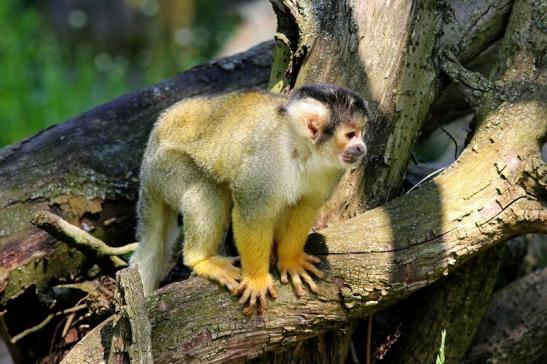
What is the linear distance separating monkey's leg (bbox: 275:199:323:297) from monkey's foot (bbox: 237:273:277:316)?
8cm

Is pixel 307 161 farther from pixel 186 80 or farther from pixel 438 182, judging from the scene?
pixel 186 80

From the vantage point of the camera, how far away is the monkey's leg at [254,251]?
2719mm

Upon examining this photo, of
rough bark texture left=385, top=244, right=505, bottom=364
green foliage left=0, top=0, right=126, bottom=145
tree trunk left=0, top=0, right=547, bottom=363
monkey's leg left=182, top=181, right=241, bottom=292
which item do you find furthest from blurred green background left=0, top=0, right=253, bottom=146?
rough bark texture left=385, top=244, right=505, bottom=364

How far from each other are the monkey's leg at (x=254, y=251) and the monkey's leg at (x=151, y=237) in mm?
618

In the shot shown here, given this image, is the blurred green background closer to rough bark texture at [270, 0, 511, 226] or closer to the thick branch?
the thick branch

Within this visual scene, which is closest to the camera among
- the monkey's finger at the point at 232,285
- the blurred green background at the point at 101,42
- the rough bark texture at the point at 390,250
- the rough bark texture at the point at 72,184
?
the rough bark texture at the point at 390,250

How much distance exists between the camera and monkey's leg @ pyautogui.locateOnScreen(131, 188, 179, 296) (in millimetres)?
3283

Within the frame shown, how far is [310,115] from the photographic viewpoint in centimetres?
264

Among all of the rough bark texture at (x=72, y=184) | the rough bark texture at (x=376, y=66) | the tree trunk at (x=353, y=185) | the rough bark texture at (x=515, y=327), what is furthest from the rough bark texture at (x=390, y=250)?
the rough bark texture at (x=72, y=184)

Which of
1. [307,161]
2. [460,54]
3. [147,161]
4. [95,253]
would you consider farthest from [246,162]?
[460,54]

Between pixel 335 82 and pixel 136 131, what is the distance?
1.29 metres

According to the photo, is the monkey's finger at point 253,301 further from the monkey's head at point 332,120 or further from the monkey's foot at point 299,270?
the monkey's head at point 332,120

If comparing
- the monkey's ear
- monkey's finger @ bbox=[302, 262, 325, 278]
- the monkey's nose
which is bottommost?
monkey's finger @ bbox=[302, 262, 325, 278]

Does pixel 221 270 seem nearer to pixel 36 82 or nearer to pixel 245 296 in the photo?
pixel 245 296
